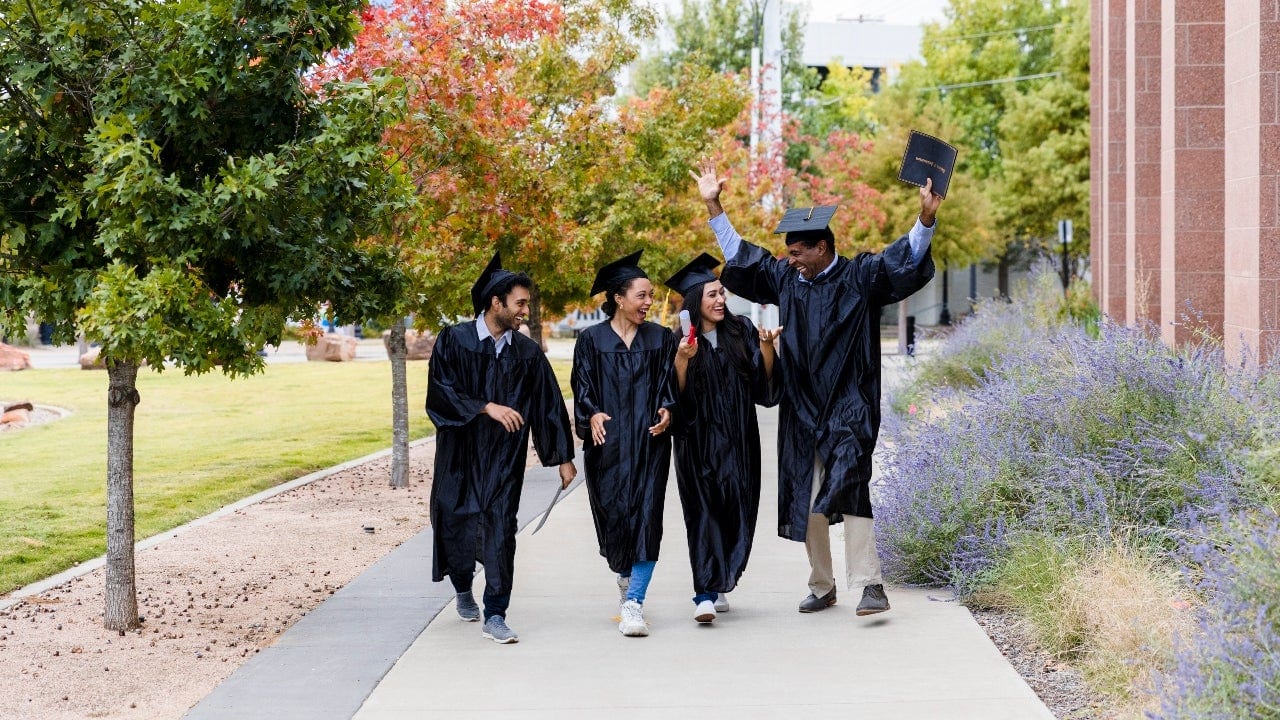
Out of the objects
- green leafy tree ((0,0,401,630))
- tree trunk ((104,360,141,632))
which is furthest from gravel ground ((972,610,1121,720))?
tree trunk ((104,360,141,632))

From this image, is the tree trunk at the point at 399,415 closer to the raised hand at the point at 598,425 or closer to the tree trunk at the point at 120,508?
the tree trunk at the point at 120,508

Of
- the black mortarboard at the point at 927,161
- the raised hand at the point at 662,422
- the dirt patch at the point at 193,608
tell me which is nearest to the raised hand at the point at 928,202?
the black mortarboard at the point at 927,161

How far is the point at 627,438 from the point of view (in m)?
6.85

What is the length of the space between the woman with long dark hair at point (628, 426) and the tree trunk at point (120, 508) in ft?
7.22

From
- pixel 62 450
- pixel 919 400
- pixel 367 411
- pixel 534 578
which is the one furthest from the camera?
pixel 367 411

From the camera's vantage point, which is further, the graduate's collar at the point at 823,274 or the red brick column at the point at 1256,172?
the red brick column at the point at 1256,172

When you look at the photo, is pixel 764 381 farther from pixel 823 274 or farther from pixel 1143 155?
pixel 1143 155

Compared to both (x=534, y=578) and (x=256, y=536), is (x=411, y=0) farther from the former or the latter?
(x=534, y=578)

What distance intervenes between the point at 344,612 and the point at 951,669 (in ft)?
10.3

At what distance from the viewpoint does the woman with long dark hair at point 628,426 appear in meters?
6.80

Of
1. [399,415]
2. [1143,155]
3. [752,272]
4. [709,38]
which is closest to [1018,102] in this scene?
[709,38]

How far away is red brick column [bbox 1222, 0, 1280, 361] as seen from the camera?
914 cm

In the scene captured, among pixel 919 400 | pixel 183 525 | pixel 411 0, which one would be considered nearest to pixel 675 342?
pixel 183 525

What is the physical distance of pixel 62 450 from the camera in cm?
1673
